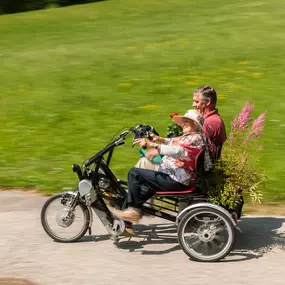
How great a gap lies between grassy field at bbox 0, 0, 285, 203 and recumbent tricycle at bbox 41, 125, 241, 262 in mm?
2093

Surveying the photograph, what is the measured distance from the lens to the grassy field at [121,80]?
34.9ft

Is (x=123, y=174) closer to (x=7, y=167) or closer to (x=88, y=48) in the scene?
(x=7, y=167)

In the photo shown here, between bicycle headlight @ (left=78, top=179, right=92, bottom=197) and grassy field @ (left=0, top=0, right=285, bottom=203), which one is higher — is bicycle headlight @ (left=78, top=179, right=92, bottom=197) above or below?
below

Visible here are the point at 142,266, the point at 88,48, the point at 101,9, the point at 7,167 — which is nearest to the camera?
the point at 142,266

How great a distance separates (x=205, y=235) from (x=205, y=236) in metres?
0.01

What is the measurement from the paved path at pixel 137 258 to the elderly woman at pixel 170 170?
0.45m

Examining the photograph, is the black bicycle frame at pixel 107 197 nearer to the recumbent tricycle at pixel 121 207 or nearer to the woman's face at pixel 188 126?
the recumbent tricycle at pixel 121 207

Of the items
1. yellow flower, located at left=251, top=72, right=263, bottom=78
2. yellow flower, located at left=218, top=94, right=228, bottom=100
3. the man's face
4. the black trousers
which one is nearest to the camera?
the black trousers

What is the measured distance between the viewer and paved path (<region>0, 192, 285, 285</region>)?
6.12 metres

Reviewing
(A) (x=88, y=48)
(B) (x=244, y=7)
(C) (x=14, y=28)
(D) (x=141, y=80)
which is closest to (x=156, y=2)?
(B) (x=244, y=7)

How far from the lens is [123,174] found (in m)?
9.62

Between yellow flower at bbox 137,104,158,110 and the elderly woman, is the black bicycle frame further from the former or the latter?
yellow flower at bbox 137,104,158,110

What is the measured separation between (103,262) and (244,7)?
20.7m

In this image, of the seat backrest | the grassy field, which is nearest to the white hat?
the seat backrest
